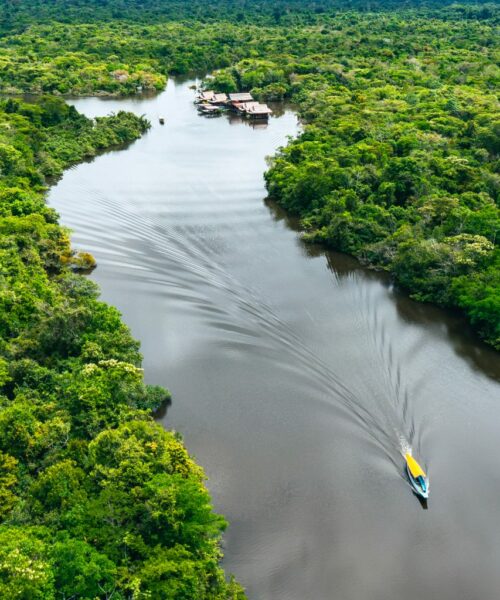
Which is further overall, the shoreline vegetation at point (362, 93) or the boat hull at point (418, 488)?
the shoreline vegetation at point (362, 93)

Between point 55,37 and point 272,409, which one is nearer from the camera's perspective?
point 272,409

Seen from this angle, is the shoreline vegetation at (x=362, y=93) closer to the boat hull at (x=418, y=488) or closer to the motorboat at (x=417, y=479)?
the motorboat at (x=417, y=479)

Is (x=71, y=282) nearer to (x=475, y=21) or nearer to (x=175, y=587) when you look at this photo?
(x=175, y=587)

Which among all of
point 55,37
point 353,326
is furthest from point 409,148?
point 55,37

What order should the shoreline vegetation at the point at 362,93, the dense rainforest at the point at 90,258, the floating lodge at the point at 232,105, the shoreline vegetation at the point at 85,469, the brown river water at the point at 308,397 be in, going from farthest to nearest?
the floating lodge at the point at 232,105 → the shoreline vegetation at the point at 362,93 → the brown river water at the point at 308,397 → the dense rainforest at the point at 90,258 → the shoreline vegetation at the point at 85,469

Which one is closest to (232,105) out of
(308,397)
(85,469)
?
(308,397)

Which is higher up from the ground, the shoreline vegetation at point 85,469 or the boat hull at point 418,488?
the shoreline vegetation at point 85,469

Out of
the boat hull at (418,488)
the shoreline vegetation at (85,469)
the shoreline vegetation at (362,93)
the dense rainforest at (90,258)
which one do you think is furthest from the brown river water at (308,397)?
the shoreline vegetation at (362,93)
